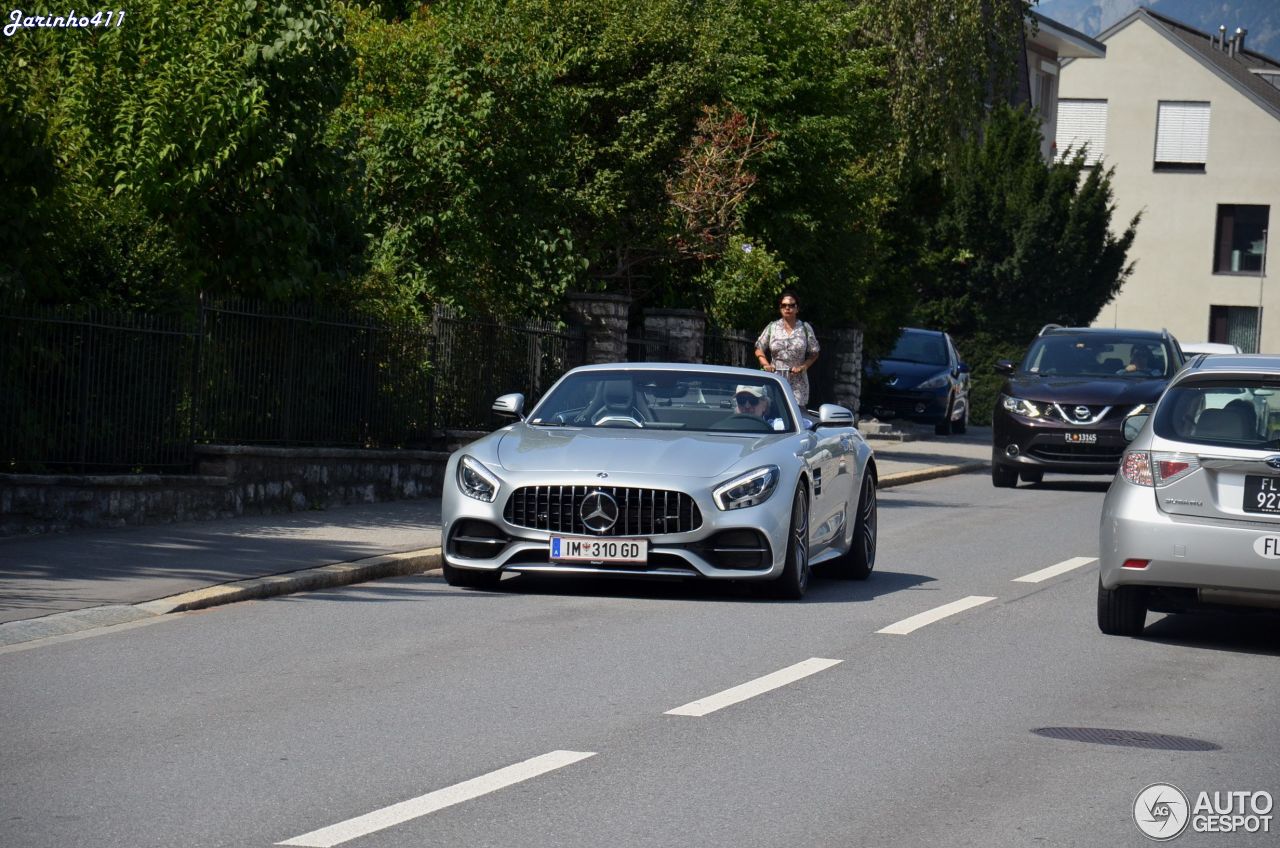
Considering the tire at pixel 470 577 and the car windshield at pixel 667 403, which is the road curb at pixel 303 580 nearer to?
the tire at pixel 470 577

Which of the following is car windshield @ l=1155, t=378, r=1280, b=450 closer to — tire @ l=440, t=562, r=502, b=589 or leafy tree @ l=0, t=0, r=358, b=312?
tire @ l=440, t=562, r=502, b=589

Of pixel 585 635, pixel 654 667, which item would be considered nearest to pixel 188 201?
pixel 585 635

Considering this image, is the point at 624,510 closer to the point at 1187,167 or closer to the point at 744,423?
the point at 744,423

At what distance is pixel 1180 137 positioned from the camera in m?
71.9

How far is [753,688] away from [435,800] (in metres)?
2.69

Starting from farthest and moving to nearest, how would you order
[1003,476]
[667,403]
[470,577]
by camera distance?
[1003,476], [667,403], [470,577]

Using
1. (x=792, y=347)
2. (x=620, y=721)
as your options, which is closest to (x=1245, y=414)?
(x=620, y=721)

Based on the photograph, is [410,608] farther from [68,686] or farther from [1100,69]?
[1100,69]

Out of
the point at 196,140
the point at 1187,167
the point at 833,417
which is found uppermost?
the point at 1187,167

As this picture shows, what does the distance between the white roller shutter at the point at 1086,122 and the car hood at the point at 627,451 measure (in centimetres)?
6210

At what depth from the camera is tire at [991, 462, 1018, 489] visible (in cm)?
2419

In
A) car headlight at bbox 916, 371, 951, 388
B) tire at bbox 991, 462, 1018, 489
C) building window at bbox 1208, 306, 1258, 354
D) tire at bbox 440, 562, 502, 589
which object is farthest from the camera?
building window at bbox 1208, 306, 1258, 354

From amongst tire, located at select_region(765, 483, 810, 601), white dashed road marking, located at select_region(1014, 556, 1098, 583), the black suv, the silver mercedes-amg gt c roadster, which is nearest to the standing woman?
the black suv

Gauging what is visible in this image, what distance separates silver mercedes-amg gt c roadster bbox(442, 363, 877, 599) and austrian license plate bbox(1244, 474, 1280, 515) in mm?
2722
